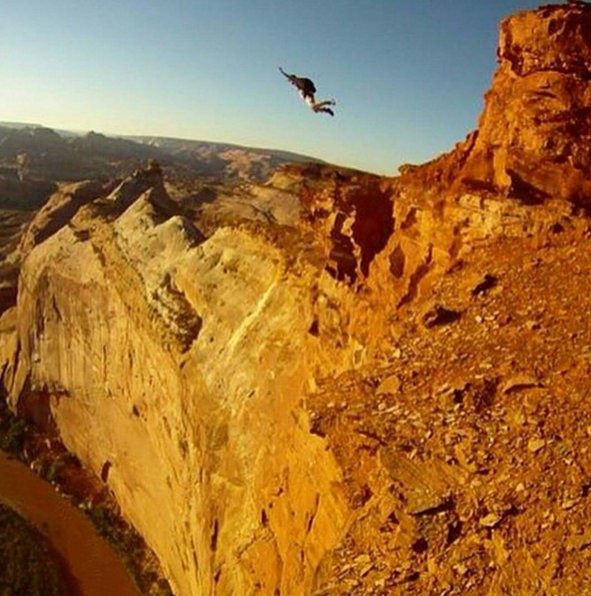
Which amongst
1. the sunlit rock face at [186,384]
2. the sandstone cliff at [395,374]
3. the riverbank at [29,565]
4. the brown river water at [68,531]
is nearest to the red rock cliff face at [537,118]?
the sandstone cliff at [395,374]

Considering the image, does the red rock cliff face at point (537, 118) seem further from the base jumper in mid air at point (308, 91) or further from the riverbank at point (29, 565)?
the riverbank at point (29, 565)

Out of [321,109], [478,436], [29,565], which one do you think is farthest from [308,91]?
A: [29,565]

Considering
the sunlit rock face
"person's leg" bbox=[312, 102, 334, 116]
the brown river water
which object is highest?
"person's leg" bbox=[312, 102, 334, 116]

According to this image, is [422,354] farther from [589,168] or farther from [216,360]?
[216,360]

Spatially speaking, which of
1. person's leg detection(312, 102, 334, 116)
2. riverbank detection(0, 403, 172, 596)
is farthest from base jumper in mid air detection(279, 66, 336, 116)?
riverbank detection(0, 403, 172, 596)

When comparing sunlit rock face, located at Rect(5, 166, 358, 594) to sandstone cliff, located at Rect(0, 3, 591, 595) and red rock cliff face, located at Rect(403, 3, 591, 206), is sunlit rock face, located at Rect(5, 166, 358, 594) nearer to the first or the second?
sandstone cliff, located at Rect(0, 3, 591, 595)

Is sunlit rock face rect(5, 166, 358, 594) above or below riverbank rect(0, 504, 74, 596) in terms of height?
above
